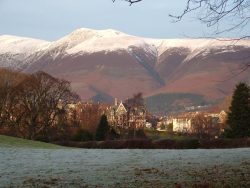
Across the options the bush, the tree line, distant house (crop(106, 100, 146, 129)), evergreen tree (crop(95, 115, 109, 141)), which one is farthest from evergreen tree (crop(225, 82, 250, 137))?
distant house (crop(106, 100, 146, 129))

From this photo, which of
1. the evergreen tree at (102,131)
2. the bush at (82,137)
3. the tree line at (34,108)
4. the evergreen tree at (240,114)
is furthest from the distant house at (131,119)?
the evergreen tree at (240,114)

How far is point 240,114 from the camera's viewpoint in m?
62.9

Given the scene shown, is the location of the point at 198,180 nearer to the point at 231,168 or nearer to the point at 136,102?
the point at 231,168

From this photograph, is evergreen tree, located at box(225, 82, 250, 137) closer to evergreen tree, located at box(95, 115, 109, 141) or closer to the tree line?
evergreen tree, located at box(95, 115, 109, 141)

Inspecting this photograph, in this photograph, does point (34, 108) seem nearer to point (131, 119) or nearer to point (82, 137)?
point (82, 137)

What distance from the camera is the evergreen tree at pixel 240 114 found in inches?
2427

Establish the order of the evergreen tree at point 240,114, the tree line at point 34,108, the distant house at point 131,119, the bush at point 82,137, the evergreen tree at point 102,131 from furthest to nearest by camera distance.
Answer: the distant house at point 131,119 < the tree line at point 34,108 < the evergreen tree at point 102,131 < the bush at point 82,137 < the evergreen tree at point 240,114

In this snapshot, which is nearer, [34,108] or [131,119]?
[34,108]

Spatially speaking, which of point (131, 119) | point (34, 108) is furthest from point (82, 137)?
point (131, 119)

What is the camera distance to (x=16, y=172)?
63.4 ft

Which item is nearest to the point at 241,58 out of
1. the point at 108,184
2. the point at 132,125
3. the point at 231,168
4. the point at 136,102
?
the point at 108,184

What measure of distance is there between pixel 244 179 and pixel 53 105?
6741 centimetres

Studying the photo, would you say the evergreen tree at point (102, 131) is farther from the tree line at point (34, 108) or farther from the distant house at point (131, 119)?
the distant house at point (131, 119)

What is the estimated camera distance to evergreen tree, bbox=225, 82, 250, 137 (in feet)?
202
